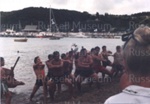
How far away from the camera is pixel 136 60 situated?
946mm

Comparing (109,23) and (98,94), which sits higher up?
(109,23)

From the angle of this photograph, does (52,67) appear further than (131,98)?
Yes

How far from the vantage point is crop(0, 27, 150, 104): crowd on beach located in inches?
37.3

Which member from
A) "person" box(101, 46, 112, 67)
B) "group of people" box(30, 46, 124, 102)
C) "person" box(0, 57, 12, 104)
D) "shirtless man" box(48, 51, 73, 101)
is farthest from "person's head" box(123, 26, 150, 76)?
"person" box(101, 46, 112, 67)

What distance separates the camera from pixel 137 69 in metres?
0.95

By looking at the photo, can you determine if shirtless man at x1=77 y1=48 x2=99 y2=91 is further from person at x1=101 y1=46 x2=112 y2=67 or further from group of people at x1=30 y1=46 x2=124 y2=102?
person at x1=101 y1=46 x2=112 y2=67

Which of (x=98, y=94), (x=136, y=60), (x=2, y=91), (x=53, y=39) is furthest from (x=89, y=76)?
(x=53, y=39)

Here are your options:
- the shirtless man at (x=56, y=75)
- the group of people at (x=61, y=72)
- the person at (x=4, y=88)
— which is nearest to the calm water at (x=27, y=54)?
the group of people at (x=61, y=72)

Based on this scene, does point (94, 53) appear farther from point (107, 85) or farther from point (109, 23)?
point (109, 23)

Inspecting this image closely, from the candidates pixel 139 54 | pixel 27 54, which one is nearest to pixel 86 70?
pixel 139 54

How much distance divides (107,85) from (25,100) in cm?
230

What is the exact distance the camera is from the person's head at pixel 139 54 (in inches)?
37.3

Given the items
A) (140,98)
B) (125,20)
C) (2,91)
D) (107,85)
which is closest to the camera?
(140,98)

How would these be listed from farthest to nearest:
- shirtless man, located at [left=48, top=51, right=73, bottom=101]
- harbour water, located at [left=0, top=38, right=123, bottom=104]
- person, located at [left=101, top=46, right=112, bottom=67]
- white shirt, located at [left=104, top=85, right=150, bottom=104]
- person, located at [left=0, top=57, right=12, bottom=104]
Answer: harbour water, located at [left=0, top=38, right=123, bottom=104], person, located at [left=101, top=46, right=112, bottom=67], shirtless man, located at [left=48, top=51, right=73, bottom=101], person, located at [left=0, top=57, right=12, bottom=104], white shirt, located at [left=104, top=85, right=150, bottom=104]
